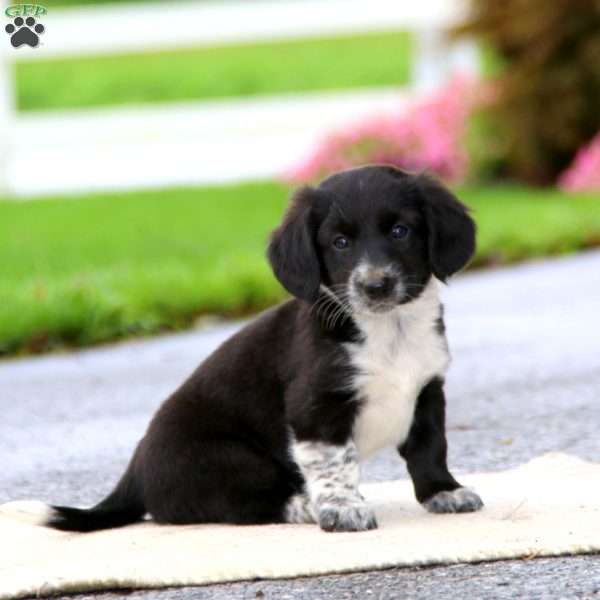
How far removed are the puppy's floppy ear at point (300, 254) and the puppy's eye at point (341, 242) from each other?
0.09m

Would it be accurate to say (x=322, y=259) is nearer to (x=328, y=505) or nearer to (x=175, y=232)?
(x=328, y=505)

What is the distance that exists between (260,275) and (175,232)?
132 inches

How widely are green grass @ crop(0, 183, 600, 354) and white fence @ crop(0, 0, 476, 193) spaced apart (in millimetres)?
1425

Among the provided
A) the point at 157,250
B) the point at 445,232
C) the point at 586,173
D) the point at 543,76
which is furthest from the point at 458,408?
the point at 543,76

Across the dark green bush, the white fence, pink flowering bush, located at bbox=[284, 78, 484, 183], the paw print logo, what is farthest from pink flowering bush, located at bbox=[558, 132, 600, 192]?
the paw print logo

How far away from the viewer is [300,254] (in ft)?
15.2

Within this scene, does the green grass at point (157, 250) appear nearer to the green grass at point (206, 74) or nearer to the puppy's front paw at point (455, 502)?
the green grass at point (206, 74)

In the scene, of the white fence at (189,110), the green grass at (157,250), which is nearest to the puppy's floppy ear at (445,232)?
the green grass at (157,250)

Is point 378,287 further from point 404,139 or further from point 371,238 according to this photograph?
point 404,139

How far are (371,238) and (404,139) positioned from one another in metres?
12.4

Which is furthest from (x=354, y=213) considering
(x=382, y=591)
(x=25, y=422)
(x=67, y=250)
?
(x=67, y=250)

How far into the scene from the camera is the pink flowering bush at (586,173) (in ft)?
51.4

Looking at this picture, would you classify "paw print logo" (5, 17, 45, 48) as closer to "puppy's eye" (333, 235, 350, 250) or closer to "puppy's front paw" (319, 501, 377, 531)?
"puppy's eye" (333, 235, 350, 250)

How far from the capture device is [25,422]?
23.9 feet
